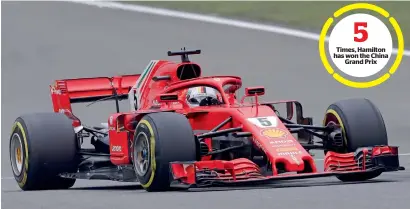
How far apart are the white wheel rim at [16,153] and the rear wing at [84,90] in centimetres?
115

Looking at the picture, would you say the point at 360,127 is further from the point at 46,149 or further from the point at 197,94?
the point at 46,149

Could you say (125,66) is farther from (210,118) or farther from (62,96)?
(210,118)

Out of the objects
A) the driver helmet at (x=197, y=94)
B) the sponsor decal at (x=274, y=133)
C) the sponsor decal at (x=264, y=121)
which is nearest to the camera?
the sponsor decal at (x=274, y=133)

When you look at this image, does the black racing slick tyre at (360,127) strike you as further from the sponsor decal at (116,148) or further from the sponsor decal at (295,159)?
the sponsor decal at (116,148)

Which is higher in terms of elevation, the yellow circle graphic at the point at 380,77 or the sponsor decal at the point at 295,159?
the yellow circle graphic at the point at 380,77

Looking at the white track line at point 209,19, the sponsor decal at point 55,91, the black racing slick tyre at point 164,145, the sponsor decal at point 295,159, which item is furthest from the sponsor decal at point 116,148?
the white track line at point 209,19

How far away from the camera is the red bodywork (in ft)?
49.9

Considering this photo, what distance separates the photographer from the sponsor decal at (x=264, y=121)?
15.9 meters

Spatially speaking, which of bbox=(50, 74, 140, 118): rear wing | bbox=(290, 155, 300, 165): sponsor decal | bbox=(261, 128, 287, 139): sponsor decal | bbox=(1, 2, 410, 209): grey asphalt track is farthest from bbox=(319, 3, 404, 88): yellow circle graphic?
bbox=(290, 155, 300, 165): sponsor decal

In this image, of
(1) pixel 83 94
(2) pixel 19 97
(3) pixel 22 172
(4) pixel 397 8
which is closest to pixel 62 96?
(1) pixel 83 94

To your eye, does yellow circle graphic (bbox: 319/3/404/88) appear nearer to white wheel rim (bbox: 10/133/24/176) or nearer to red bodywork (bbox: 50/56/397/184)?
red bodywork (bbox: 50/56/397/184)

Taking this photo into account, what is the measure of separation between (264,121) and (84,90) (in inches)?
156

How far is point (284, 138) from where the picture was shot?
15664 mm

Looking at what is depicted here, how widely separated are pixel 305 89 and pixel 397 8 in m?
6.73
